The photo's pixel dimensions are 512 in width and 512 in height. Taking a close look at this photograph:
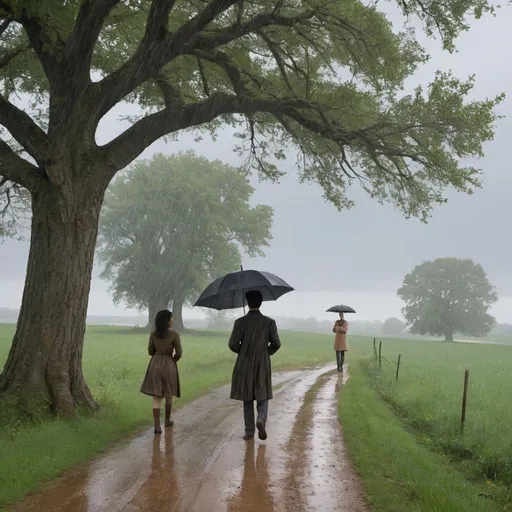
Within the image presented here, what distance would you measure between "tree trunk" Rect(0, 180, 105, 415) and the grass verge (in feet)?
17.5

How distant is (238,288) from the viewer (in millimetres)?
8719

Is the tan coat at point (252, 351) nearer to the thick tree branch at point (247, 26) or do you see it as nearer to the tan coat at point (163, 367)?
the tan coat at point (163, 367)

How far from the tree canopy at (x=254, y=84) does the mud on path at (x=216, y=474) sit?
5581 millimetres

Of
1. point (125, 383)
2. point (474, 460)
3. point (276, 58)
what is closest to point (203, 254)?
point (125, 383)

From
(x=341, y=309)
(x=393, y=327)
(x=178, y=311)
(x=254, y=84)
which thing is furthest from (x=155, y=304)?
(x=393, y=327)

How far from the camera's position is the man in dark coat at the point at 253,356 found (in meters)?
8.50

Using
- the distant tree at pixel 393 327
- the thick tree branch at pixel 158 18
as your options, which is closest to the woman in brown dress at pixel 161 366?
the thick tree branch at pixel 158 18

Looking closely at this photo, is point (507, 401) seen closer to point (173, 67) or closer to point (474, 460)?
point (474, 460)

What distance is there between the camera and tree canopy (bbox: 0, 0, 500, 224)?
1017 cm

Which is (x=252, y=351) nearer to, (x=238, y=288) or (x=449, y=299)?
(x=238, y=288)

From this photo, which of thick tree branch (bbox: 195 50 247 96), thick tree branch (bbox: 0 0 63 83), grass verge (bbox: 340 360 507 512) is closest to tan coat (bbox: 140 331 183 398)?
grass verge (bbox: 340 360 507 512)

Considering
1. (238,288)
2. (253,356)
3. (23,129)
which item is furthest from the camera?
(23,129)

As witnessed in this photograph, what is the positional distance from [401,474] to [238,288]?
12.2 ft

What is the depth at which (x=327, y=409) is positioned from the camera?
12.2m
